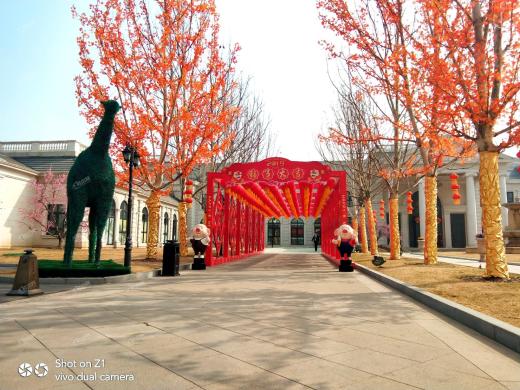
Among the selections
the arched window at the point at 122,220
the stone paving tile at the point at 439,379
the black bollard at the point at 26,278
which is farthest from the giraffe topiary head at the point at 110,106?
the arched window at the point at 122,220

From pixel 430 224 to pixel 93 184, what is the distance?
12089mm

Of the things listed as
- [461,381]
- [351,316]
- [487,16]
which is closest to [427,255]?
[487,16]

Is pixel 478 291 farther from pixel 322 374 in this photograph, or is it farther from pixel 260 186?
pixel 260 186

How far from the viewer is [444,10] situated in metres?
9.80

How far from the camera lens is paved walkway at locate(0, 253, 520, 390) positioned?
320 cm

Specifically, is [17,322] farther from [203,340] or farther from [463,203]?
[463,203]

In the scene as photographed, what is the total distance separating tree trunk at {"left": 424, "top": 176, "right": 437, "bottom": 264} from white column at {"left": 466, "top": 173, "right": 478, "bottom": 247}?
83.5 ft

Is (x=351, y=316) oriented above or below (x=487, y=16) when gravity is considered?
below

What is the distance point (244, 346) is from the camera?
420 centimetres

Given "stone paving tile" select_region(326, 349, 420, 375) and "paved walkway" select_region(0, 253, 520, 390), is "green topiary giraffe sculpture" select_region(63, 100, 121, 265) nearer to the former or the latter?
"paved walkway" select_region(0, 253, 520, 390)

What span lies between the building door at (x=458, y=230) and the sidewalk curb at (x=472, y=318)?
35.5 m

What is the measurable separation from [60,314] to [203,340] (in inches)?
113

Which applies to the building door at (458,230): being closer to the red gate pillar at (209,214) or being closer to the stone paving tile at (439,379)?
the red gate pillar at (209,214)

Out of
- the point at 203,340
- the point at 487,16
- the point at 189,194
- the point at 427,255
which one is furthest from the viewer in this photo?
the point at 189,194
